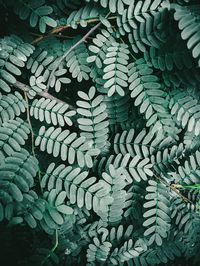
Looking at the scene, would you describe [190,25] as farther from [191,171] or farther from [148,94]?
[191,171]

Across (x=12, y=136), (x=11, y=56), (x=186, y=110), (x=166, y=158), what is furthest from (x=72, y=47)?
(x=166, y=158)

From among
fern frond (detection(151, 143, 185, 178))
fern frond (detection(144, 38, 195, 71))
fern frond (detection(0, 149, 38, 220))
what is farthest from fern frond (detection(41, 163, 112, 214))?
fern frond (detection(144, 38, 195, 71))

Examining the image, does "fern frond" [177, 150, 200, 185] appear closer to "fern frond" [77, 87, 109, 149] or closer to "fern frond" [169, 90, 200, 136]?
"fern frond" [169, 90, 200, 136]

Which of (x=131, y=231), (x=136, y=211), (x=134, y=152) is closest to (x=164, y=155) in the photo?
(x=134, y=152)

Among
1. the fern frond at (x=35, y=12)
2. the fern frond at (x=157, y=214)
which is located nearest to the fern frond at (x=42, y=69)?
the fern frond at (x=35, y=12)

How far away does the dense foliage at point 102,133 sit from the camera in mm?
1583

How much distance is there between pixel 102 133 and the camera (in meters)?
1.70

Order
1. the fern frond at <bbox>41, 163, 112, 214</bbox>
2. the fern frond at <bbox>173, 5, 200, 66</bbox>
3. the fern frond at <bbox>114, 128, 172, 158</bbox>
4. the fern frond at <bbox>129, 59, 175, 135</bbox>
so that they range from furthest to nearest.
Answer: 1. the fern frond at <bbox>114, 128, 172, 158</bbox>
2. the fern frond at <bbox>129, 59, 175, 135</bbox>
3. the fern frond at <bbox>41, 163, 112, 214</bbox>
4. the fern frond at <bbox>173, 5, 200, 66</bbox>

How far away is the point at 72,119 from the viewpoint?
184 centimetres

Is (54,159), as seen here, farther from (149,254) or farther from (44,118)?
(149,254)

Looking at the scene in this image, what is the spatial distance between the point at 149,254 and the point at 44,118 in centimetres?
104

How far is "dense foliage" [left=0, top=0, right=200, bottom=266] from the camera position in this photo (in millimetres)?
1583

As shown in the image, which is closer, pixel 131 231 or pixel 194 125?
pixel 194 125

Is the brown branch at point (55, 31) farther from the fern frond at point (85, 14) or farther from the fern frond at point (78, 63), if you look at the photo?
the fern frond at point (78, 63)
